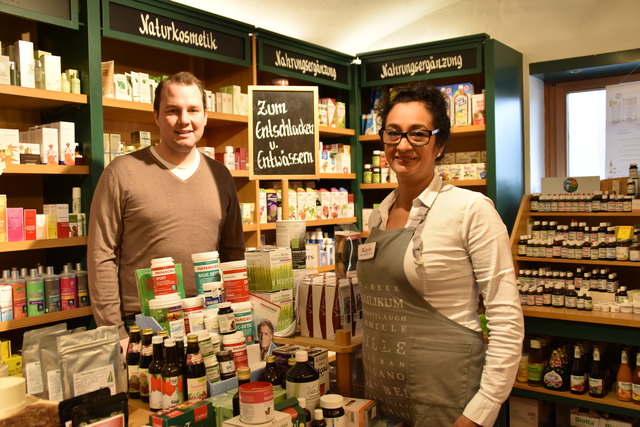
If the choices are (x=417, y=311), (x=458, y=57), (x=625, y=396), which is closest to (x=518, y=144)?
(x=458, y=57)

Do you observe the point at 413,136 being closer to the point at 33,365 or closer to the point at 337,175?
the point at 33,365

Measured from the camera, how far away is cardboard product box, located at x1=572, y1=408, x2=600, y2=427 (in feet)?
12.2

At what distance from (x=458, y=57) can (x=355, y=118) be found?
3.79 feet

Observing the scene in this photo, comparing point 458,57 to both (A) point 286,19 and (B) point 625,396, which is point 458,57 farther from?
(B) point 625,396

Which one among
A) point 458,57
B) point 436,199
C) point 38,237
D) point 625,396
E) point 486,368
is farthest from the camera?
point 458,57

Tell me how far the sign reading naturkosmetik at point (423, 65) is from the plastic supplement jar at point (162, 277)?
11.7 feet

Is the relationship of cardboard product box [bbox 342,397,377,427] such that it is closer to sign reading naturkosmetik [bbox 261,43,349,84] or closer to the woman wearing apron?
the woman wearing apron

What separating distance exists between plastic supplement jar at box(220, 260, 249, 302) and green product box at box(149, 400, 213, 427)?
0.53 metres

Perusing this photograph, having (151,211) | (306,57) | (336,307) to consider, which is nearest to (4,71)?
(151,211)

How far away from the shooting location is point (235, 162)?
4.42m

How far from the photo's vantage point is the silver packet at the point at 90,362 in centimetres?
151

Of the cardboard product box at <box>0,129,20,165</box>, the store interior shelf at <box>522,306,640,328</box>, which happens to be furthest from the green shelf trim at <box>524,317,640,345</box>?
the cardboard product box at <box>0,129,20,165</box>

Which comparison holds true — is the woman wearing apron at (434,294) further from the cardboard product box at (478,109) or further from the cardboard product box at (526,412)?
the cardboard product box at (478,109)

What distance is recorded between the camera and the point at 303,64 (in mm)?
4871
